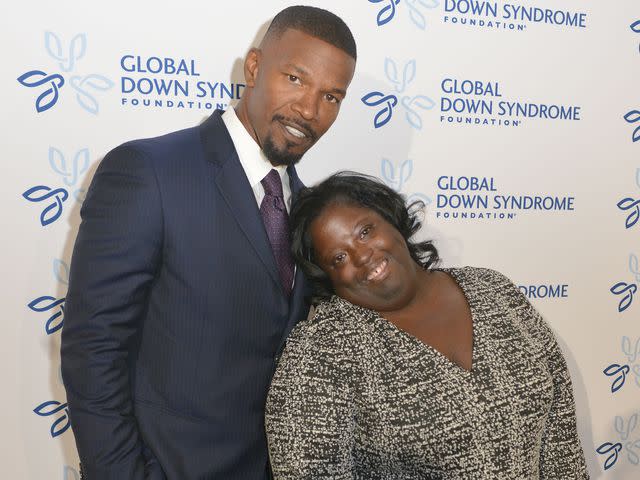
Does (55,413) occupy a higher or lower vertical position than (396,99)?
lower

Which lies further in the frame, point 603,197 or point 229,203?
point 603,197

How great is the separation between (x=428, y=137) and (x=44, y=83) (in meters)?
1.22

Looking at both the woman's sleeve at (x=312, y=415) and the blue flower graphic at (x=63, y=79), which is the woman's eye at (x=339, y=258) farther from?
the blue flower graphic at (x=63, y=79)

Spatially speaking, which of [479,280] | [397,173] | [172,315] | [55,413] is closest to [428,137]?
[397,173]

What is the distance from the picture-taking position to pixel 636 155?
2.28 m

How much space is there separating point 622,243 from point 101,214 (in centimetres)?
199

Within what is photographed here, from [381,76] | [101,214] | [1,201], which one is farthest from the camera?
[381,76]

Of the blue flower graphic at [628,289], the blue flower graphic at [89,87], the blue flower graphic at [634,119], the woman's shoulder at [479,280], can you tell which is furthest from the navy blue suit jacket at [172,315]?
the blue flower graphic at [634,119]

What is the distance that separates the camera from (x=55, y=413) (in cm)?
176

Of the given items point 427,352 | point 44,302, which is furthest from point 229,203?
point 44,302

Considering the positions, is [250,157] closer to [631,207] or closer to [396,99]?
[396,99]

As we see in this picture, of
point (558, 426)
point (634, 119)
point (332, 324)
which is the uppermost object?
point (634, 119)

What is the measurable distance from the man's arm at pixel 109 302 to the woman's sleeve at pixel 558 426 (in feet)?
2.92

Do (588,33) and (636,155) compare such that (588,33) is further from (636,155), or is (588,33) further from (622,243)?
(622,243)
